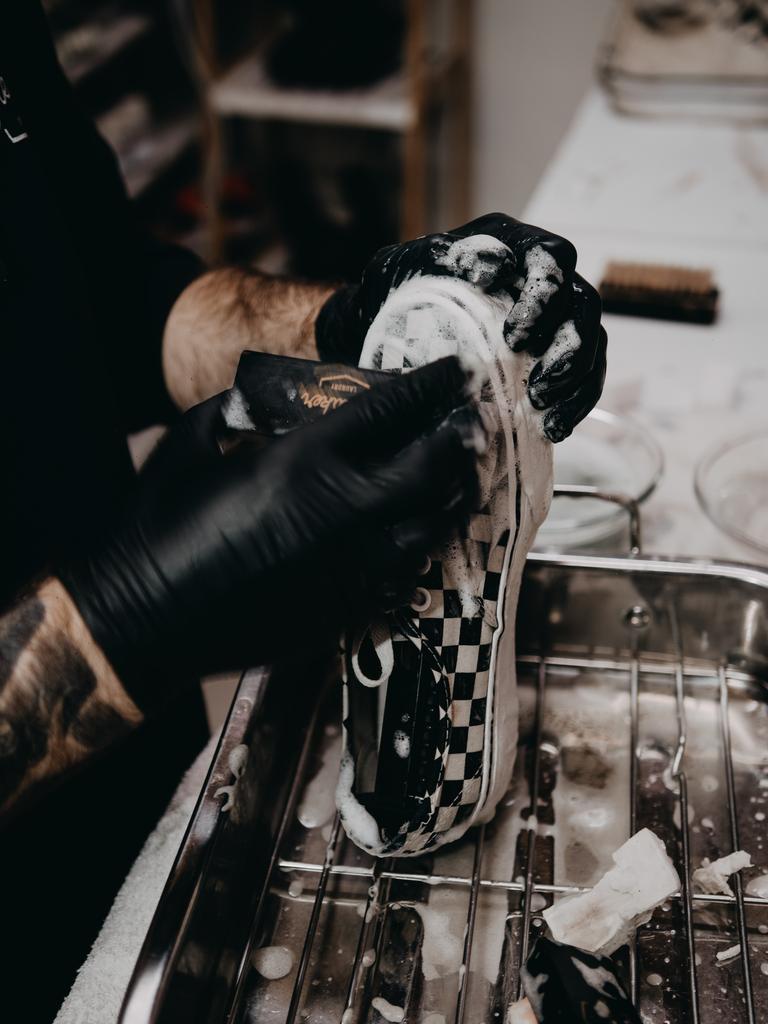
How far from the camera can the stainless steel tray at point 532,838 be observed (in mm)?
770

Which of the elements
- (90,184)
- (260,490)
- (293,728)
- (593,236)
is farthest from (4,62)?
(593,236)

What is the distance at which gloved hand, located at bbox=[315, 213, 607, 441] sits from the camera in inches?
29.6

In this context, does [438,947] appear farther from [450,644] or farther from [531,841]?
[450,644]

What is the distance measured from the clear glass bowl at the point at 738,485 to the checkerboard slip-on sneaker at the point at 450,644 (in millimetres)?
479

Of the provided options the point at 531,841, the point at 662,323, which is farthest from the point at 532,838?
the point at 662,323

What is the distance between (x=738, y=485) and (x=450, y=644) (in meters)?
0.64

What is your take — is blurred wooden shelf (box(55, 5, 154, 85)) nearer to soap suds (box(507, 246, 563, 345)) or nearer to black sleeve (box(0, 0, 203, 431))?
black sleeve (box(0, 0, 203, 431))

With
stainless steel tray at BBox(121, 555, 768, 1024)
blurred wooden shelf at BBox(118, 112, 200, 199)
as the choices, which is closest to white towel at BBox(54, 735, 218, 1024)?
stainless steel tray at BBox(121, 555, 768, 1024)

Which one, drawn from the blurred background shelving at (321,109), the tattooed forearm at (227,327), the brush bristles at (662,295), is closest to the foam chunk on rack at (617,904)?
the tattooed forearm at (227,327)

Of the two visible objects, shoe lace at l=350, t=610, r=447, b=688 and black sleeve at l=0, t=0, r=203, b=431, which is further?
black sleeve at l=0, t=0, r=203, b=431

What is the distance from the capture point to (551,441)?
2.62 feet

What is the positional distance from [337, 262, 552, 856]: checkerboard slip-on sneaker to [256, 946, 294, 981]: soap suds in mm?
109

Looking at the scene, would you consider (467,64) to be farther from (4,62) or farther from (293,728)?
(293,728)

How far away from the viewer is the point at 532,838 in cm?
88
